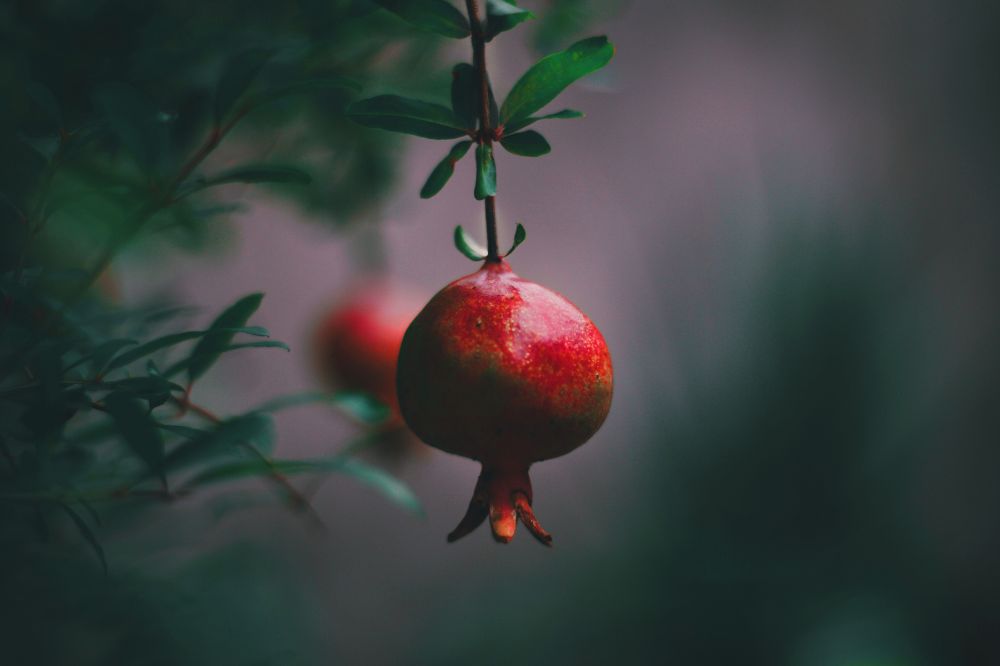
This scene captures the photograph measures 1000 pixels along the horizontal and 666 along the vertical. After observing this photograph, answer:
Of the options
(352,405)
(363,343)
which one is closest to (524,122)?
(352,405)

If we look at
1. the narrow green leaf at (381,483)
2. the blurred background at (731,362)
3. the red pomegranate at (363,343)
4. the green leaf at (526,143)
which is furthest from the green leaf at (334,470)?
the blurred background at (731,362)

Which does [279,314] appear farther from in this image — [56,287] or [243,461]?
[243,461]

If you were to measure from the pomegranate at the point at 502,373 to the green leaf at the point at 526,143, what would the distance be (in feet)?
0.12

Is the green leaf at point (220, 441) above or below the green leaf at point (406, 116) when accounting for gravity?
below

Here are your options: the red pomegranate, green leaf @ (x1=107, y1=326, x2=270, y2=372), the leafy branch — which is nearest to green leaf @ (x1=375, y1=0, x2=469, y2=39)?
the leafy branch

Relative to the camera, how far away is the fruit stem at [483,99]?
20 centimetres

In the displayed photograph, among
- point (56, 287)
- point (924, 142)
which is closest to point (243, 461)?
point (56, 287)

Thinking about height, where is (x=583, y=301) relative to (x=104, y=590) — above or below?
above

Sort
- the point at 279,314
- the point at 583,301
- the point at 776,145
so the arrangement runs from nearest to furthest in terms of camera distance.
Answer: the point at 279,314
the point at 583,301
the point at 776,145

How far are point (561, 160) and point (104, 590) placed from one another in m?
1.46

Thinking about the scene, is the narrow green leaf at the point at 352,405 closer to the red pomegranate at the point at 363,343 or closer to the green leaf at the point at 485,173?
the green leaf at the point at 485,173

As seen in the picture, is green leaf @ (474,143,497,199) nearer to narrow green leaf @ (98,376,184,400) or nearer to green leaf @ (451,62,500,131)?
green leaf @ (451,62,500,131)

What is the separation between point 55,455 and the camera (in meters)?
0.26

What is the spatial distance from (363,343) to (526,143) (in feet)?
1.02
